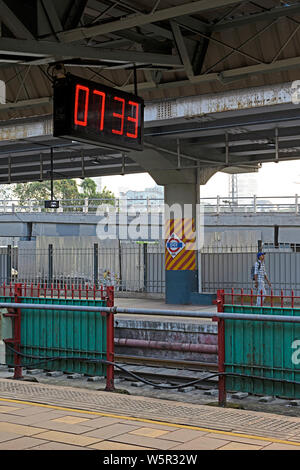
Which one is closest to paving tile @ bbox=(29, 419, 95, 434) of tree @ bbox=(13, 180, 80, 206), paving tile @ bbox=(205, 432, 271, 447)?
paving tile @ bbox=(205, 432, 271, 447)

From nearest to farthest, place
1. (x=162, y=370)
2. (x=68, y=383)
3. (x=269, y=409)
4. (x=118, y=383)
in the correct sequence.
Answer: (x=269, y=409)
(x=68, y=383)
(x=118, y=383)
(x=162, y=370)

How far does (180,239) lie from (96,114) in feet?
39.6

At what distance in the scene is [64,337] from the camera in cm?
950

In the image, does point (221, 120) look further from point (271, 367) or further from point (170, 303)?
point (271, 367)

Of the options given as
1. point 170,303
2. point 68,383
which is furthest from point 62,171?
point 68,383

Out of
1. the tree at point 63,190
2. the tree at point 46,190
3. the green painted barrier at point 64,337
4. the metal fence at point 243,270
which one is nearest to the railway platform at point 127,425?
the green painted barrier at point 64,337

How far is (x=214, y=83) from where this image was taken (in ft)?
46.0

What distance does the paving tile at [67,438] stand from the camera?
5.42 m

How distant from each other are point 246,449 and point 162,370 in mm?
7206

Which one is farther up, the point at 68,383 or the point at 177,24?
the point at 177,24

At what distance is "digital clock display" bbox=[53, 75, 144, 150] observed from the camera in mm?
8250

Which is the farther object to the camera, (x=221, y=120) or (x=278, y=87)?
(x=221, y=120)

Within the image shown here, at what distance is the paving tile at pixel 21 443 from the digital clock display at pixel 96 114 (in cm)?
400

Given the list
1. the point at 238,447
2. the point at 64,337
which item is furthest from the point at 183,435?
the point at 64,337
